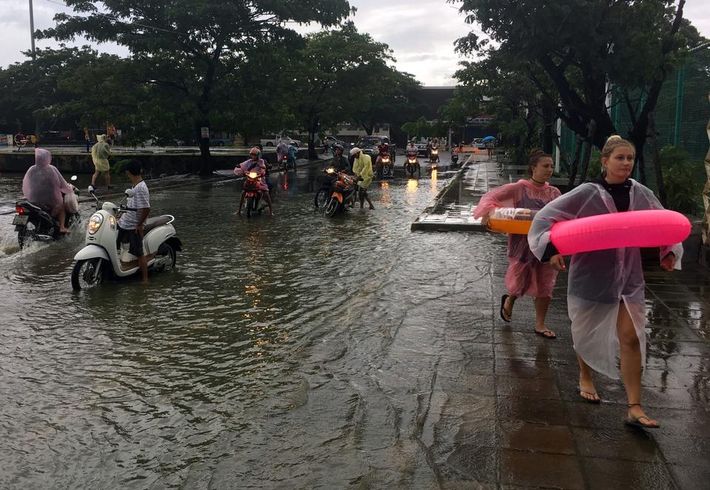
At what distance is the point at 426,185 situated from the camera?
24.9 m

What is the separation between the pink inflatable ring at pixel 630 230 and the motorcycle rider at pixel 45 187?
31.8ft

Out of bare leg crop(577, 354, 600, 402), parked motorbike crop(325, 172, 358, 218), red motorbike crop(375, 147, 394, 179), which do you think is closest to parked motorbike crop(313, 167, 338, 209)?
parked motorbike crop(325, 172, 358, 218)

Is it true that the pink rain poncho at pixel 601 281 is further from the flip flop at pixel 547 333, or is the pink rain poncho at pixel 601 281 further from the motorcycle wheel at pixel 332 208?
the motorcycle wheel at pixel 332 208

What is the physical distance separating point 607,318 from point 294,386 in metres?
2.14

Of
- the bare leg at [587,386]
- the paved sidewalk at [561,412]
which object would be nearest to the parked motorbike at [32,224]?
the paved sidewalk at [561,412]

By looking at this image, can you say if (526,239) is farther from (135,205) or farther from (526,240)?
(135,205)

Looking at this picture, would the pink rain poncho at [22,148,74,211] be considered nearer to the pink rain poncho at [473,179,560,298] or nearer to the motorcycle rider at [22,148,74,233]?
the motorcycle rider at [22,148,74,233]

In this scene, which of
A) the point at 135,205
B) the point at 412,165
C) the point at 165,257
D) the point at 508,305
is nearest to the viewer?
the point at 508,305

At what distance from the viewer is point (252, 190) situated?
14891 mm

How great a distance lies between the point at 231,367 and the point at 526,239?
2660 millimetres

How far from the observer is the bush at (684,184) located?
11.6m

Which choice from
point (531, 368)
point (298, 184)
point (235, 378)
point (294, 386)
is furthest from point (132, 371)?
point (298, 184)

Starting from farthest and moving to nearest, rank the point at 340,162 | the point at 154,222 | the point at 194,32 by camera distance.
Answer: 1. the point at 194,32
2. the point at 340,162
3. the point at 154,222

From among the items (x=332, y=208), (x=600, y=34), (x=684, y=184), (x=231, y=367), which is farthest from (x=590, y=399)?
(x=332, y=208)
